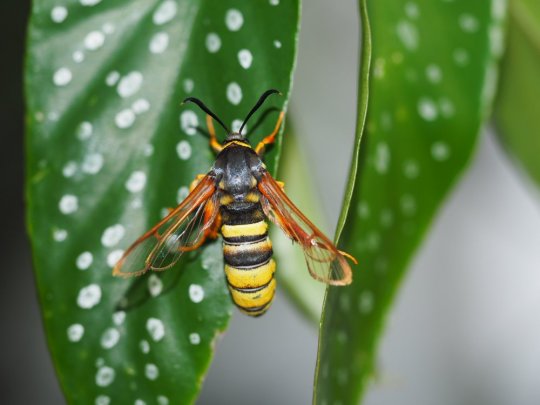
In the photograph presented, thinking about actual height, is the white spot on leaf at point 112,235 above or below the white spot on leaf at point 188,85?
below

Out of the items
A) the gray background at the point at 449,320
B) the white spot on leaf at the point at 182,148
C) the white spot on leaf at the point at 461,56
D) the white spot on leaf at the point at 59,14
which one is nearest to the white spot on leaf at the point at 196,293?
the white spot on leaf at the point at 182,148

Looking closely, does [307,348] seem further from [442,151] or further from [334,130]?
[442,151]

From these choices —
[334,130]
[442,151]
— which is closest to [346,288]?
[442,151]

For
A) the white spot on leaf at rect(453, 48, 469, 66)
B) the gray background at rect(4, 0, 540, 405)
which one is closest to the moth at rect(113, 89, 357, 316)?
the white spot on leaf at rect(453, 48, 469, 66)

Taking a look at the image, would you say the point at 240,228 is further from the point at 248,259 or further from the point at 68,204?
the point at 68,204

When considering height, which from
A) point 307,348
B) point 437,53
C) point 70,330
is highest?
point 437,53

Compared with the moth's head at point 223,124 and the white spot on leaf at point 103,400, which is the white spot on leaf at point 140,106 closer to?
the moth's head at point 223,124

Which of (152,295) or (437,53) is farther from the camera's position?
(437,53)
